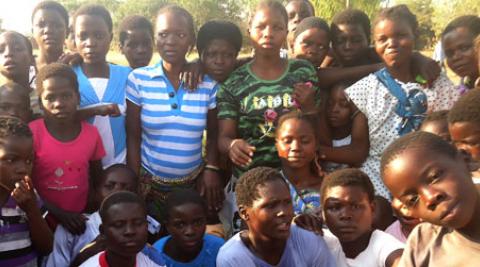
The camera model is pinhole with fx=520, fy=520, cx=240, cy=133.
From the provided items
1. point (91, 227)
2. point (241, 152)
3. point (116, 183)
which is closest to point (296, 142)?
point (241, 152)

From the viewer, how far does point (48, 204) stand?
124 inches

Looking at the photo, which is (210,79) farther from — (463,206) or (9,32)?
(463,206)

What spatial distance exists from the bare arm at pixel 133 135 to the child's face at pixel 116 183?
143 millimetres

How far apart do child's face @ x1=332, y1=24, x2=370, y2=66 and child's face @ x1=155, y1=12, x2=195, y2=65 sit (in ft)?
3.66

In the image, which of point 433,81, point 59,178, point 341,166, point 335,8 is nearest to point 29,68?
point 59,178

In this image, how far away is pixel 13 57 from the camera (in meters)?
3.70

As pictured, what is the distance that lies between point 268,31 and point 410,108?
1034mm

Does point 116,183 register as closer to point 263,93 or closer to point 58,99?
point 58,99

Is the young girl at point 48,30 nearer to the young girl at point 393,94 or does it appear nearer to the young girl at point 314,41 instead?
the young girl at point 314,41

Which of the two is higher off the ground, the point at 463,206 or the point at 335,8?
the point at 335,8

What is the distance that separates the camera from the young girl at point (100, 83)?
356 centimetres

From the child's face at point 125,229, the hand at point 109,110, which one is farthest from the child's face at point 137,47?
the child's face at point 125,229

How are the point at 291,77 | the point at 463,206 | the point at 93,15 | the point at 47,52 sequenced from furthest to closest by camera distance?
the point at 47,52
the point at 93,15
the point at 291,77
the point at 463,206

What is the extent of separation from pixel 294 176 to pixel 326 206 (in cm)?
38
